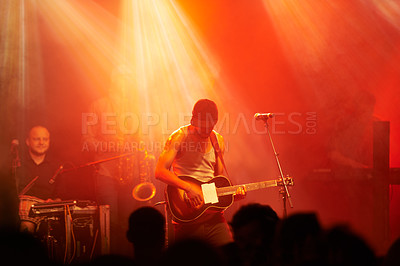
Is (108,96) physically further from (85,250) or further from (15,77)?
(85,250)

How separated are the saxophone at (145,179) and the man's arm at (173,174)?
2.54 metres

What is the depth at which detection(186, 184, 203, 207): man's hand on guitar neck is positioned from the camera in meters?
5.63

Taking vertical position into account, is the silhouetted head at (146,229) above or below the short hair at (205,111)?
below

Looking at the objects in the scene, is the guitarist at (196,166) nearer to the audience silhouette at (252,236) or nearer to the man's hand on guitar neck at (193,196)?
the man's hand on guitar neck at (193,196)

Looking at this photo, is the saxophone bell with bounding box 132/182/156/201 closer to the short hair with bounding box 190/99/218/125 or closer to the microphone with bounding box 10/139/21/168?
the microphone with bounding box 10/139/21/168

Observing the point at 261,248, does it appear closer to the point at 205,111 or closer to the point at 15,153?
the point at 205,111

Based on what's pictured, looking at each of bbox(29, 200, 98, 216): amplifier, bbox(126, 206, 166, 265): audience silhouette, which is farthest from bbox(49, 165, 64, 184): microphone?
bbox(126, 206, 166, 265): audience silhouette

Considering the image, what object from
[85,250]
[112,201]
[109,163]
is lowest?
[85,250]

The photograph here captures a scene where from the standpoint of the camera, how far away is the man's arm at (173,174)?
5609mm

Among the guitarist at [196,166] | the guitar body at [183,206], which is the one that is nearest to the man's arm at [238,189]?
the guitarist at [196,166]

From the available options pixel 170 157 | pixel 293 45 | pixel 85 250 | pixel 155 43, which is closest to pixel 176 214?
pixel 170 157

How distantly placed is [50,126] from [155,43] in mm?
2638

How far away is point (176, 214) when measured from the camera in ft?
18.4

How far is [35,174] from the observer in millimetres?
7895
